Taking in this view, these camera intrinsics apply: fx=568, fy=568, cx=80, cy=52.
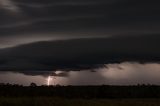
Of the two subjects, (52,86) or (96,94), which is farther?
(52,86)

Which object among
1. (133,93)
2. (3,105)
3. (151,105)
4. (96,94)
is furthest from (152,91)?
(3,105)

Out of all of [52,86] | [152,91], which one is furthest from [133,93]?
[52,86]

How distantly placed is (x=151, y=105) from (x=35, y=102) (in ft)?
53.7

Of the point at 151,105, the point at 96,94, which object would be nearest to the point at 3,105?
the point at 151,105

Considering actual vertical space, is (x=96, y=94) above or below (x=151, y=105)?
above

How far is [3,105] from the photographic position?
75.2 m

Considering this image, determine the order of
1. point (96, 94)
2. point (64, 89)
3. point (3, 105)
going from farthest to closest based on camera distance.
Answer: point (64, 89) → point (96, 94) → point (3, 105)

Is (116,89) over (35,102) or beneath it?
over

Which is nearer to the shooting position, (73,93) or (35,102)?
(35,102)

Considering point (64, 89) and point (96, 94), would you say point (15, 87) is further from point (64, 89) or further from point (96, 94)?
point (96, 94)

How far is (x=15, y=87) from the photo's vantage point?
14462 centimetres

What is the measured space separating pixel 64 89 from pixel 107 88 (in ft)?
35.7

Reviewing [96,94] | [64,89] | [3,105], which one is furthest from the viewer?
[64,89]

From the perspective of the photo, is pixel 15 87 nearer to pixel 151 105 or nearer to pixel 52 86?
pixel 52 86
